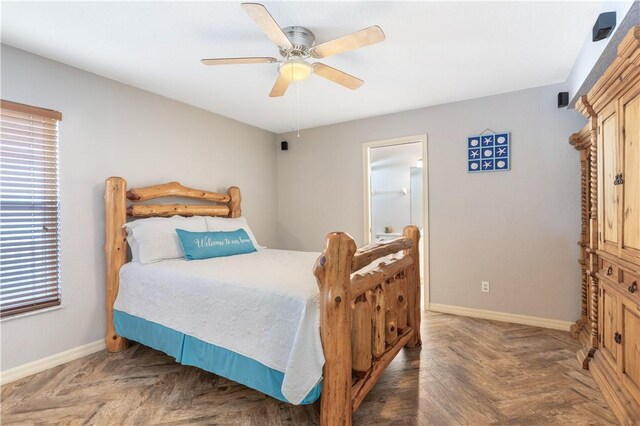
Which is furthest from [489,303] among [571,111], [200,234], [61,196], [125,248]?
[61,196]

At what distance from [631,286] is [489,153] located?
6.22 feet

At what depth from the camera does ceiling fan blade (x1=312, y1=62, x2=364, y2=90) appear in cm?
202

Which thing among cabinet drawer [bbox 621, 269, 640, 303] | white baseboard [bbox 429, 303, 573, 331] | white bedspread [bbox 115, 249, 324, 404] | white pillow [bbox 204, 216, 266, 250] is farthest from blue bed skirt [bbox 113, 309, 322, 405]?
white baseboard [bbox 429, 303, 573, 331]

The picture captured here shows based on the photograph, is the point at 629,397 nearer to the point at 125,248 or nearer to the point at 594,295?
the point at 594,295

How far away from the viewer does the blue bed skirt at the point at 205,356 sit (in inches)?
64.4

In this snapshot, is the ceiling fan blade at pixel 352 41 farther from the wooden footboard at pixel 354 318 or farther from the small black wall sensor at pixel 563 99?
the small black wall sensor at pixel 563 99

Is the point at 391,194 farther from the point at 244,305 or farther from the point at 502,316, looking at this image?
the point at 244,305

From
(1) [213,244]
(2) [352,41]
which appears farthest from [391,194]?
(2) [352,41]

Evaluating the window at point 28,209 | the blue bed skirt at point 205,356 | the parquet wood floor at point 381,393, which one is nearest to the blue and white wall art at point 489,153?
the parquet wood floor at point 381,393

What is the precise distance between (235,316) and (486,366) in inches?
74.4

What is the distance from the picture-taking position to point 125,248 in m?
2.64

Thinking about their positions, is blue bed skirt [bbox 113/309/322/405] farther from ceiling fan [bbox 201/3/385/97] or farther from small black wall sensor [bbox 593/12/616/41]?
small black wall sensor [bbox 593/12/616/41]

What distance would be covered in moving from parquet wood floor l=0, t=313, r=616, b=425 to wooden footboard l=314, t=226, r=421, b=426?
26cm

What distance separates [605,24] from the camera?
1720 millimetres
